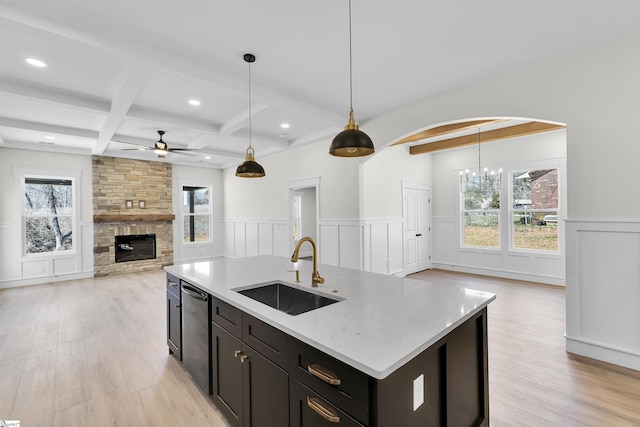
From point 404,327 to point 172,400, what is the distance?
6.60 ft

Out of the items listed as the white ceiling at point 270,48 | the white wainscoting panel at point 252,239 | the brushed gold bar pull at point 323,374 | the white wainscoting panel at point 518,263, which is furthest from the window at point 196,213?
the brushed gold bar pull at point 323,374

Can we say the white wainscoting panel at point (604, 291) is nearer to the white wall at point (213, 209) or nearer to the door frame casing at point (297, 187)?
the door frame casing at point (297, 187)

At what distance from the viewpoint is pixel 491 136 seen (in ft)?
17.2

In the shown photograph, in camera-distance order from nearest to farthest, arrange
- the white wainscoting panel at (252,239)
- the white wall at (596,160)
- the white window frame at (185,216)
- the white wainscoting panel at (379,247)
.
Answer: the white wall at (596,160), the white wainscoting panel at (379,247), the white wainscoting panel at (252,239), the white window frame at (185,216)

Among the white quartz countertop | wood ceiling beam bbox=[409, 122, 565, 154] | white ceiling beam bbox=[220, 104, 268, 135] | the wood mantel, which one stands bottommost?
the white quartz countertop

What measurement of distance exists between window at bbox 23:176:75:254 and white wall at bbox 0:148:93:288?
15 cm

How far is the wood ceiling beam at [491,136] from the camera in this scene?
15.3 feet

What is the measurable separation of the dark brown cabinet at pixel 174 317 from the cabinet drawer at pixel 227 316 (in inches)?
28.9

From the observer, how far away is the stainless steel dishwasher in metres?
2.12

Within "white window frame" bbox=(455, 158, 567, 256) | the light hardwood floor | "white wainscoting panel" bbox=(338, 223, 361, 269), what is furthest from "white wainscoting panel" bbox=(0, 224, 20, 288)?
"white window frame" bbox=(455, 158, 567, 256)

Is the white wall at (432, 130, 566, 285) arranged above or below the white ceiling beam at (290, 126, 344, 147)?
below

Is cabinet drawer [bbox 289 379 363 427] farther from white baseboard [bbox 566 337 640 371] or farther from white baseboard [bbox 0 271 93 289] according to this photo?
white baseboard [bbox 0 271 93 289]

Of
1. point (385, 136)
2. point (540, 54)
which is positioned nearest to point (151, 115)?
point (385, 136)

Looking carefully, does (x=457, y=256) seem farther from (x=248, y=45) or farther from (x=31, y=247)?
(x=31, y=247)
